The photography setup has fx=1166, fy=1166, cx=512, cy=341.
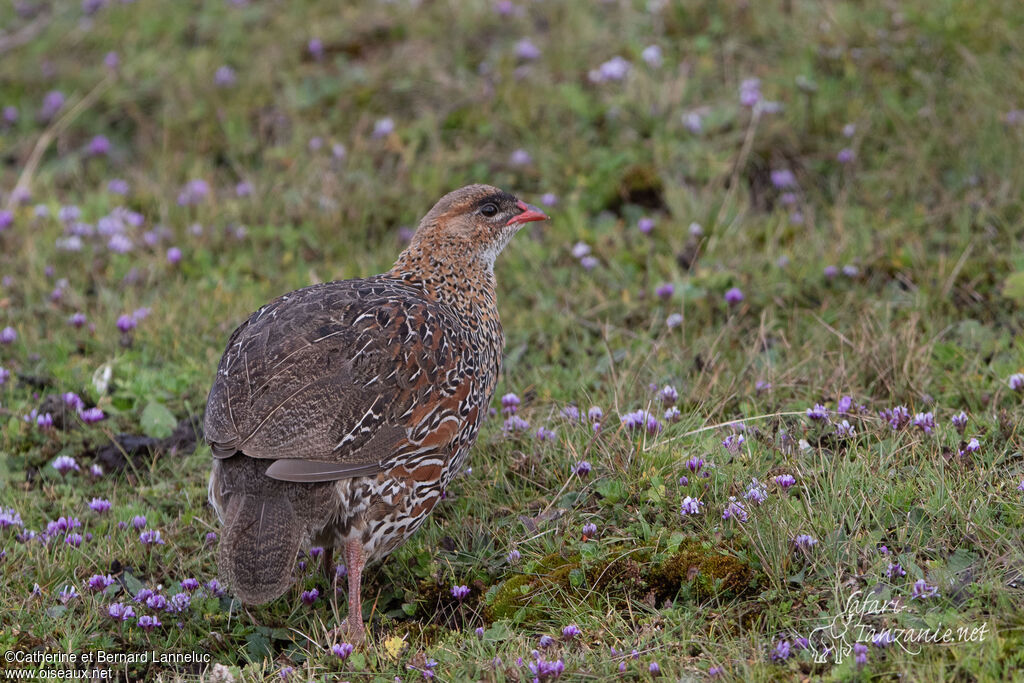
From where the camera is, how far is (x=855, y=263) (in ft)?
20.8

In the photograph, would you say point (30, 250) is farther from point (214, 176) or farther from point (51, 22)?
point (51, 22)

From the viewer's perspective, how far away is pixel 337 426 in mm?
4309

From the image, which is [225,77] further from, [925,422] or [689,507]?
[925,422]

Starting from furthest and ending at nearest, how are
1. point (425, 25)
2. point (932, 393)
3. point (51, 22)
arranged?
1. point (51, 22)
2. point (425, 25)
3. point (932, 393)

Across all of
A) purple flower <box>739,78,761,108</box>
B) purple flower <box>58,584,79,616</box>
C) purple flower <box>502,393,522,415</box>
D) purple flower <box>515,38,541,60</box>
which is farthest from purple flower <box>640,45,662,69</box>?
purple flower <box>58,584,79,616</box>

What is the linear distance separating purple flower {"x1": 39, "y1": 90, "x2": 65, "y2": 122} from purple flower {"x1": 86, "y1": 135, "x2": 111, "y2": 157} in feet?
1.76

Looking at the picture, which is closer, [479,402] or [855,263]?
[479,402]

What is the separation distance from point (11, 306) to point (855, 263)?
15.3ft

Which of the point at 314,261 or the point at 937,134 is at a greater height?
the point at 937,134

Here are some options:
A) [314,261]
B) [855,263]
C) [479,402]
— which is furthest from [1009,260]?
[314,261]

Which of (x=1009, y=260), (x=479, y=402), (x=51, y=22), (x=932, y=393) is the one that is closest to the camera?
(x=479, y=402)

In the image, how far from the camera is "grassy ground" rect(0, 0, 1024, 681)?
13.2ft

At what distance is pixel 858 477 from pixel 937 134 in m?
3.62

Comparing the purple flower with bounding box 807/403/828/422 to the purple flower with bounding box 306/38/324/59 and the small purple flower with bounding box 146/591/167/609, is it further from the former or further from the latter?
the purple flower with bounding box 306/38/324/59
